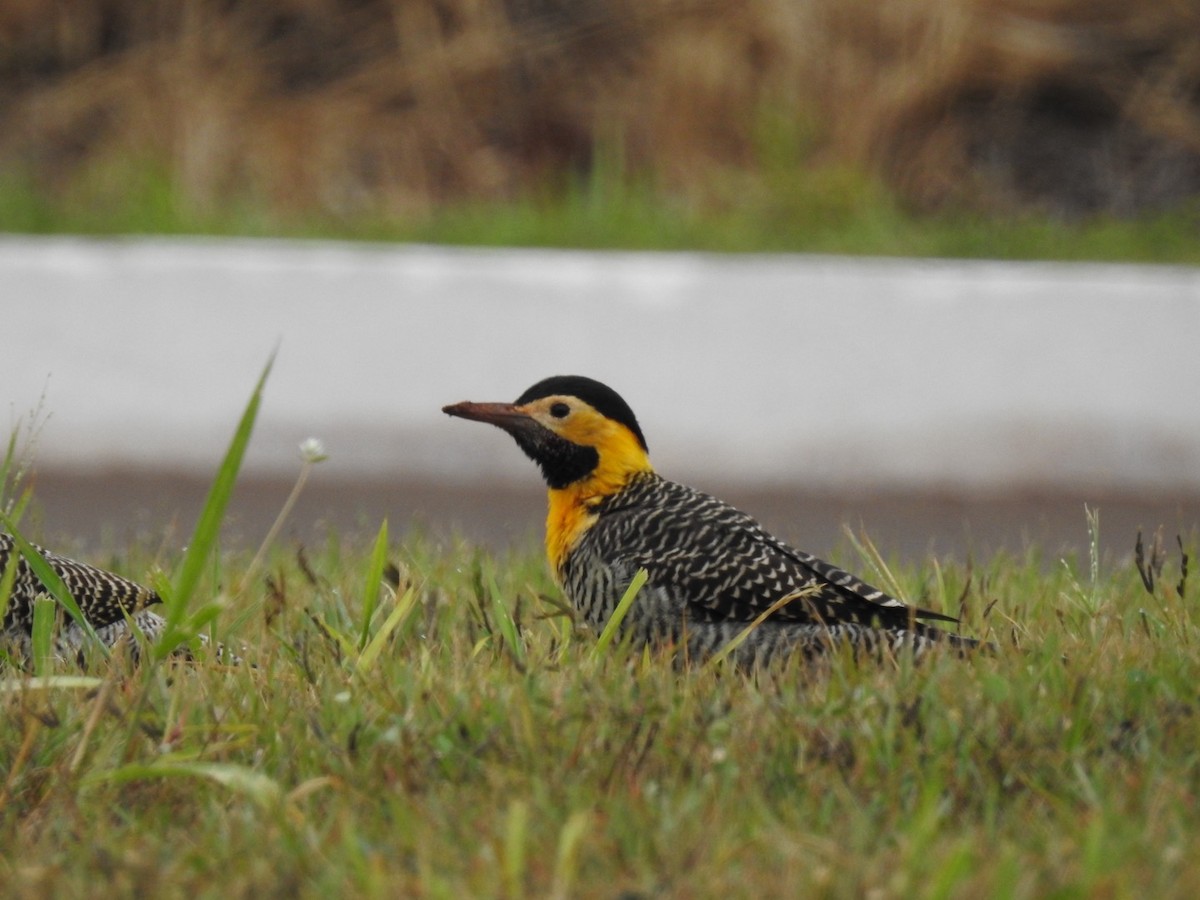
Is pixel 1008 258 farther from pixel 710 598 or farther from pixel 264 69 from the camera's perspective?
pixel 710 598

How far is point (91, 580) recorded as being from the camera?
4.05m

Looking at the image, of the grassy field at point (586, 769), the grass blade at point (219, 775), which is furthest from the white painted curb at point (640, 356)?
the grass blade at point (219, 775)

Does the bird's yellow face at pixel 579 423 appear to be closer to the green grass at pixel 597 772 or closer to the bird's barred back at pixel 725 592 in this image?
the bird's barred back at pixel 725 592

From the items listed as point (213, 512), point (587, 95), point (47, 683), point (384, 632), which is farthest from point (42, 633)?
point (587, 95)

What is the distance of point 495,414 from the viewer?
4156mm

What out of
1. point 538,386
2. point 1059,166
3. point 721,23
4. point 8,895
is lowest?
point 8,895

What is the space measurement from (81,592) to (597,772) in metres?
1.56

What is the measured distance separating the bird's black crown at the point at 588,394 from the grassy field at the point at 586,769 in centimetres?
55

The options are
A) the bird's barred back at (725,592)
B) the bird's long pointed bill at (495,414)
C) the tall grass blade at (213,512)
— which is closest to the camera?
the tall grass blade at (213,512)

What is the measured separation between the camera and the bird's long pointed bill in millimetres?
4102

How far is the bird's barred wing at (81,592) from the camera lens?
155 inches

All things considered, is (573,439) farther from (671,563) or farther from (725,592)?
(725,592)

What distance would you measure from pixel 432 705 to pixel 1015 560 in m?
2.42

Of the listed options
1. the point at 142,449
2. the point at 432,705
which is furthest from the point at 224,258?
the point at 432,705
